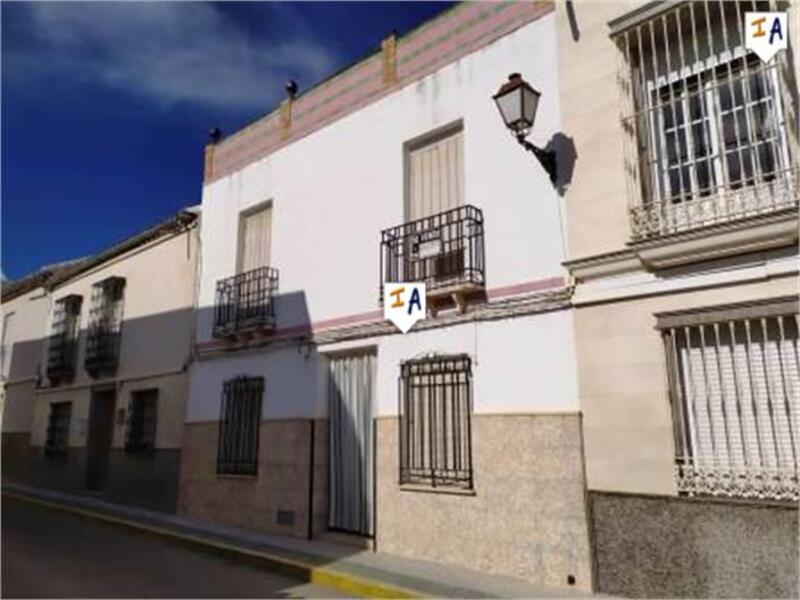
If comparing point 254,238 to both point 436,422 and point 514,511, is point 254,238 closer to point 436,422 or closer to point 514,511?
point 436,422

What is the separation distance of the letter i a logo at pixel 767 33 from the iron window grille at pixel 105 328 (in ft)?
43.0

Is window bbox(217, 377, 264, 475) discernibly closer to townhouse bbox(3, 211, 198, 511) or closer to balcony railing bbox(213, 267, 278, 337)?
balcony railing bbox(213, 267, 278, 337)

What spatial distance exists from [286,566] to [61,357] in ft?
38.2

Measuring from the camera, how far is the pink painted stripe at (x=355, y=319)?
289 inches

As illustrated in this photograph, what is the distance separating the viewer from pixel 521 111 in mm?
7242

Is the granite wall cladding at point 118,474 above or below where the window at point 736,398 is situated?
below

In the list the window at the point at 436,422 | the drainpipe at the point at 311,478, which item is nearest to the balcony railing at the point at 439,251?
the window at the point at 436,422

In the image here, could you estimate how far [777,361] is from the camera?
224 inches

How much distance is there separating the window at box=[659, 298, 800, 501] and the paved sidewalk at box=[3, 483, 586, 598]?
1.78 meters

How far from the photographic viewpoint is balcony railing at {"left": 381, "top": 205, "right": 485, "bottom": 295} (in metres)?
8.05

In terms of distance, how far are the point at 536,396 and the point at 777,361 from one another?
230 cm

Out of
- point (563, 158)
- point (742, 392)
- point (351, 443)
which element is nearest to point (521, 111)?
point (563, 158)

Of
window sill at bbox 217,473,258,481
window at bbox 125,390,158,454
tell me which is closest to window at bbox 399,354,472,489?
window sill at bbox 217,473,258,481

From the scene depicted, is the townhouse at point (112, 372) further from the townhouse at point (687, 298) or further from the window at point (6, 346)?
the townhouse at point (687, 298)
